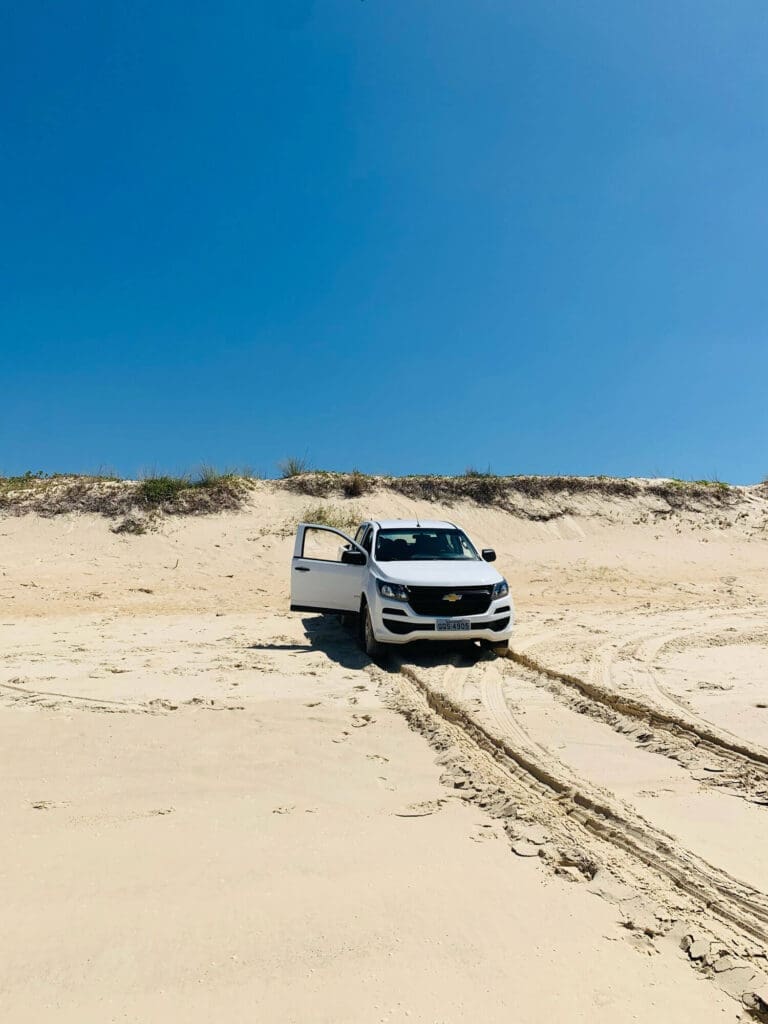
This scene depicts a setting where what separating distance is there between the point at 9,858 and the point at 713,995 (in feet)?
11.5

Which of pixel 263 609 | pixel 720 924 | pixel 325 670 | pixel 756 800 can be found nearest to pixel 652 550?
pixel 263 609

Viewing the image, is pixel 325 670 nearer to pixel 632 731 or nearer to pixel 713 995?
pixel 632 731

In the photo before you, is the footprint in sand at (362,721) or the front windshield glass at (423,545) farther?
the front windshield glass at (423,545)

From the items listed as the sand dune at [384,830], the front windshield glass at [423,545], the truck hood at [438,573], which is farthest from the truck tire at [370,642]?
the front windshield glass at [423,545]

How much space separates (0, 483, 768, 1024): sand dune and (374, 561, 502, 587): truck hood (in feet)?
3.55

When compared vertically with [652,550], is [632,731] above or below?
below

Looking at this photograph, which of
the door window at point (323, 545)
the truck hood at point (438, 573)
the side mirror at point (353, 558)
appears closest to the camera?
the truck hood at point (438, 573)

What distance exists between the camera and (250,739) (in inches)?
232

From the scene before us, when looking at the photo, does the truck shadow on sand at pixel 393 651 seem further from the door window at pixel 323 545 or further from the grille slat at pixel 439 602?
the door window at pixel 323 545

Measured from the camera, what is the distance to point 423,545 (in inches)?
422

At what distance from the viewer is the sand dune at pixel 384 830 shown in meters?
2.71

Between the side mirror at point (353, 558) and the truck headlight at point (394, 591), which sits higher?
Answer: the side mirror at point (353, 558)

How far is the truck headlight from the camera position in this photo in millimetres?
9094

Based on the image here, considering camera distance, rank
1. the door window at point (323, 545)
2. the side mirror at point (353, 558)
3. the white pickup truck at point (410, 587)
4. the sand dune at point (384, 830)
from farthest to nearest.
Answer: the door window at point (323, 545) < the side mirror at point (353, 558) < the white pickup truck at point (410, 587) < the sand dune at point (384, 830)
